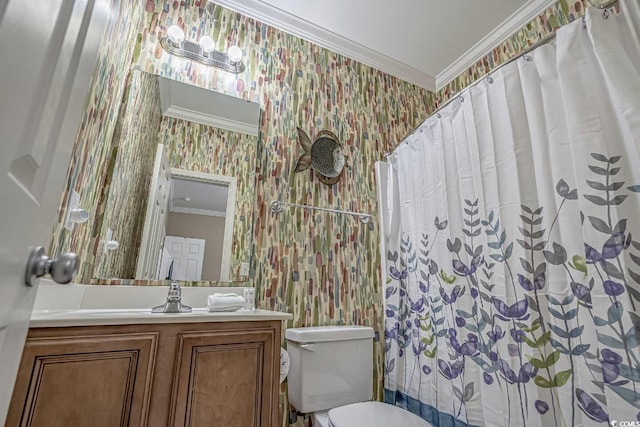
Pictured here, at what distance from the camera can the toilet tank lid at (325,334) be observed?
152cm

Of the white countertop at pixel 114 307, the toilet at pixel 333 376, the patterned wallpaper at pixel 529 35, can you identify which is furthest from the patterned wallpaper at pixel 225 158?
the patterned wallpaper at pixel 529 35

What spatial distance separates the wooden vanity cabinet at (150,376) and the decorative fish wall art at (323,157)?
3.56ft

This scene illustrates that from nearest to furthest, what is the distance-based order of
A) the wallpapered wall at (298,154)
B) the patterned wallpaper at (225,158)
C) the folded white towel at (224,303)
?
the folded white towel at (224,303) → the patterned wallpaper at (225,158) → the wallpapered wall at (298,154)

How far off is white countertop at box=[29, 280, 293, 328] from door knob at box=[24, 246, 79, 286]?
0.43 meters

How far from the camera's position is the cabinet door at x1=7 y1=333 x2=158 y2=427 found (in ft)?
2.56

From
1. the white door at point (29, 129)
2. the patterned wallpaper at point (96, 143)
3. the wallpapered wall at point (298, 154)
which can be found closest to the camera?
the white door at point (29, 129)

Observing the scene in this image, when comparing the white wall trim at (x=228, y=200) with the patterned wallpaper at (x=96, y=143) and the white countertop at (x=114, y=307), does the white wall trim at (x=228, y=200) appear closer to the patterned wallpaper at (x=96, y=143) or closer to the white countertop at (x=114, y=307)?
the white countertop at (x=114, y=307)

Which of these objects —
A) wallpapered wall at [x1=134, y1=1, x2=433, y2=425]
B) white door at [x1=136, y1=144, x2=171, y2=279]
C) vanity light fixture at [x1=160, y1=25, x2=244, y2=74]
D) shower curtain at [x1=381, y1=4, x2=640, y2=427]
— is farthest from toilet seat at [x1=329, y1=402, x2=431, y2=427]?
vanity light fixture at [x1=160, y1=25, x2=244, y2=74]

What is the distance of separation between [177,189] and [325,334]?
108 cm

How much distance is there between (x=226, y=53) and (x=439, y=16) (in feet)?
4.75

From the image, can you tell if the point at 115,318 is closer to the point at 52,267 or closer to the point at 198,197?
the point at 52,267

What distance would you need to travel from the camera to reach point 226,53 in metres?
1.86

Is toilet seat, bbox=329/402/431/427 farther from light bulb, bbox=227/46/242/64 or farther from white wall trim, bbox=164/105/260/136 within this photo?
light bulb, bbox=227/46/242/64

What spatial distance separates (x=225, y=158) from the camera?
175 centimetres
